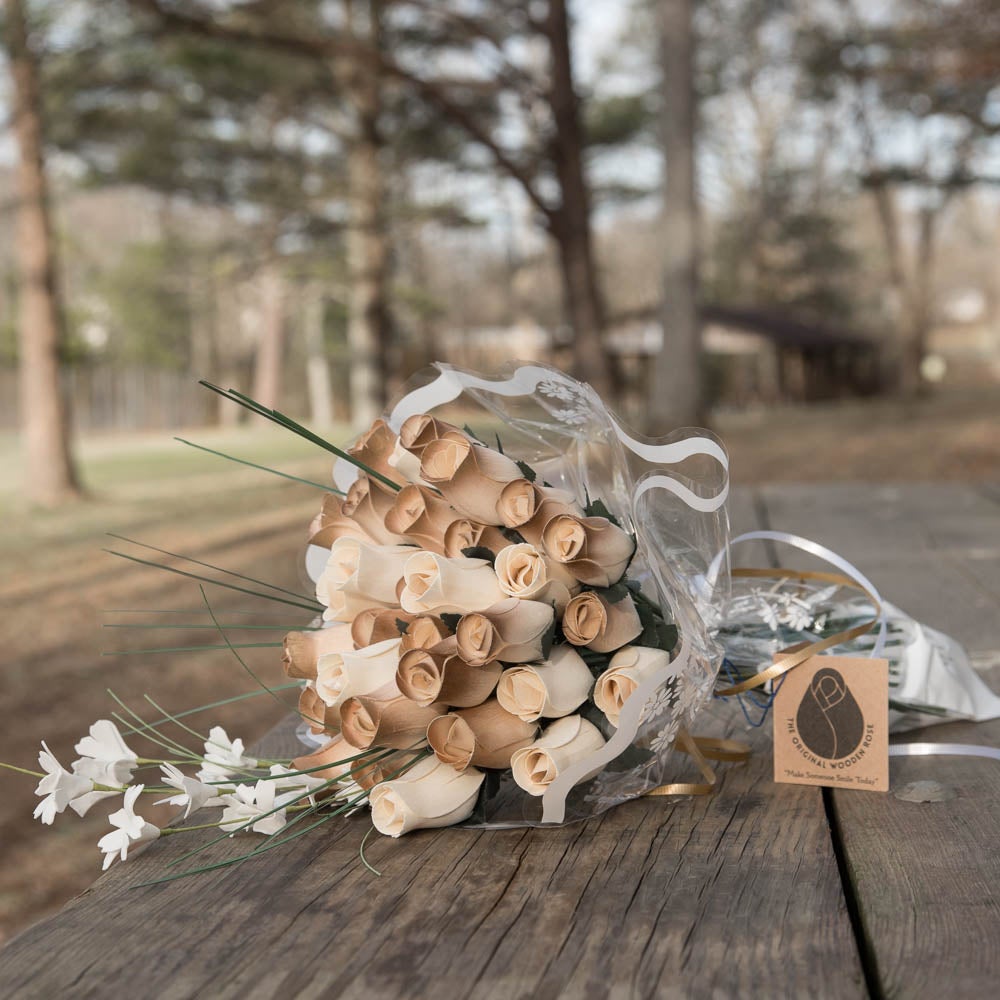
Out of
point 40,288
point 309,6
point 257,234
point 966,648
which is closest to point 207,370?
point 257,234

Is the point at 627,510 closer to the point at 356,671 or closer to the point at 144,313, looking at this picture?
the point at 356,671

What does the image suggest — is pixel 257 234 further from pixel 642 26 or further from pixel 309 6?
pixel 642 26

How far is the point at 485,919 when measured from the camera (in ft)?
2.39

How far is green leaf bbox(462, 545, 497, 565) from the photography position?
35.7 inches

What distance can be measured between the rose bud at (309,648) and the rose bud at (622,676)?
0.22 metres

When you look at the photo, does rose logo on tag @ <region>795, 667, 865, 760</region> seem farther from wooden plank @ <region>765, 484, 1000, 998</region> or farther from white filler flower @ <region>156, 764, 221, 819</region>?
white filler flower @ <region>156, 764, 221, 819</region>

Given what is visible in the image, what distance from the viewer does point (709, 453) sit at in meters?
0.97

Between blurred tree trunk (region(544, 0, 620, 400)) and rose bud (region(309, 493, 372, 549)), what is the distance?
941 centimetres

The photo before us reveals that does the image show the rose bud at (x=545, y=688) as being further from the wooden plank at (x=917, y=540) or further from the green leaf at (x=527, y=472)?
the wooden plank at (x=917, y=540)

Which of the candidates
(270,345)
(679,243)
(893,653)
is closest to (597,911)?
(893,653)

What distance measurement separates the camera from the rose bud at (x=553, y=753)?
0.85 m

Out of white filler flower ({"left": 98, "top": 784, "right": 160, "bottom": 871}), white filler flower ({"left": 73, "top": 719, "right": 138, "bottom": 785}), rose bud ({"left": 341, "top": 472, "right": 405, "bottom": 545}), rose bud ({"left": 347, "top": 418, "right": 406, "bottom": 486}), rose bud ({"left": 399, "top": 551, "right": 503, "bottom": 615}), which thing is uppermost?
rose bud ({"left": 347, "top": 418, "right": 406, "bottom": 486})

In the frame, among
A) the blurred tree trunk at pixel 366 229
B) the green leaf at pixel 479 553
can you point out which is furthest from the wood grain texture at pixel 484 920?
the blurred tree trunk at pixel 366 229

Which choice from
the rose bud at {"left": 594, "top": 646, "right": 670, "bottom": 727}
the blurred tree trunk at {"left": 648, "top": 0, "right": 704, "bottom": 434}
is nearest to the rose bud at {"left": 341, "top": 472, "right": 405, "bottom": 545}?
the rose bud at {"left": 594, "top": 646, "right": 670, "bottom": 727}
